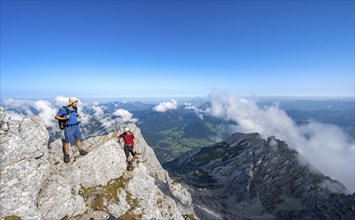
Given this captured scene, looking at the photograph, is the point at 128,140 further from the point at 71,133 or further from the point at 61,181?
the point at 61,181

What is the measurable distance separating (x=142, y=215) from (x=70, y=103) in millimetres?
19502

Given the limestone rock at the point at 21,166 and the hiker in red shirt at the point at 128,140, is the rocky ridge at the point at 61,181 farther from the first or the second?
the hiker in red shirt at the point at 128,140

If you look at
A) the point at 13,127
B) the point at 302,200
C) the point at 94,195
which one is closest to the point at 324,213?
the point at 302,200

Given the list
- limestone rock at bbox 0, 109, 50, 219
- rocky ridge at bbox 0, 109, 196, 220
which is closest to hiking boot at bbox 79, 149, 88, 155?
rocky ridge at bbox 0, 109, 196, 220

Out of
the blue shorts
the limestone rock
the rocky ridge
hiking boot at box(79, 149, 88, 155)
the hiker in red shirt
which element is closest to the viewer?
the limestone rock

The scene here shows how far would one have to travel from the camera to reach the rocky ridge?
25.8 metres

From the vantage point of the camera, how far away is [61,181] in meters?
30.2

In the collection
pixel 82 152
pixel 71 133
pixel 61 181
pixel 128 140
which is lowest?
pixel 61 181

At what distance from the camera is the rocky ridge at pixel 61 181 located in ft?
84.6

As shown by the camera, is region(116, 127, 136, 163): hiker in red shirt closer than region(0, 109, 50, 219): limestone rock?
No

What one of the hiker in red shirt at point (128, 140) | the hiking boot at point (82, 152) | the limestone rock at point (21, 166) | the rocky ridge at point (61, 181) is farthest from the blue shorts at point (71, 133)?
the hiker in red shirt at point (128, 140)

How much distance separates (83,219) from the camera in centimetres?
2958

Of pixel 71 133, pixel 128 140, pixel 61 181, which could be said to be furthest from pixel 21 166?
pixel 128 140

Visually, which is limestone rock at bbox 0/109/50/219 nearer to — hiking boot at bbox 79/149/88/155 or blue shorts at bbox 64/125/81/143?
blue shorts at bbox 64/125/81/143
